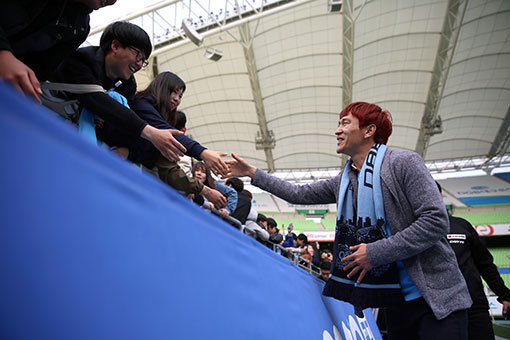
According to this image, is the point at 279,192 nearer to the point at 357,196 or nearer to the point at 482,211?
the point at 357,196

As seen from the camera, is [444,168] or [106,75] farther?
[444,168]

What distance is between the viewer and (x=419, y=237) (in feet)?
3.57

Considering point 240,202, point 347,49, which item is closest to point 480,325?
point 240,202

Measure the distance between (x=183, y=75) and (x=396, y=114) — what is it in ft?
35.1

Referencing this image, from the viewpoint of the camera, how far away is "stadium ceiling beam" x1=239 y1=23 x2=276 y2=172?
1313 centimetres

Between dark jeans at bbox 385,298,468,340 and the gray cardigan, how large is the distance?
0.15 ft

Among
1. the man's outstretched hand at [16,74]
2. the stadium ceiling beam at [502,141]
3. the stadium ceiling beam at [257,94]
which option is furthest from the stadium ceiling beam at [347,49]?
the man's outstretched hand at [16,74]

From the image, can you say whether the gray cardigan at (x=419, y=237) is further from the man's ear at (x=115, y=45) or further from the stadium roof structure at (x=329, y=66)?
the stadium roof structure at (x=329, y=66)

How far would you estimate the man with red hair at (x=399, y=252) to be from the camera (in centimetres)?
110

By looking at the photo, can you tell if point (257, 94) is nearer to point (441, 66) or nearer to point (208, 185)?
point (441, 66)

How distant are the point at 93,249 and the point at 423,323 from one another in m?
1.18

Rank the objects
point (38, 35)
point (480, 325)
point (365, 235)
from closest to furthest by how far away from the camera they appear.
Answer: point (38, 35)
point (365, 235)
point (480, 325)

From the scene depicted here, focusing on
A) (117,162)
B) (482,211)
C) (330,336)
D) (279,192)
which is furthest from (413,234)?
(482,211)

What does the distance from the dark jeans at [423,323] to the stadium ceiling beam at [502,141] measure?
63.5 feet
